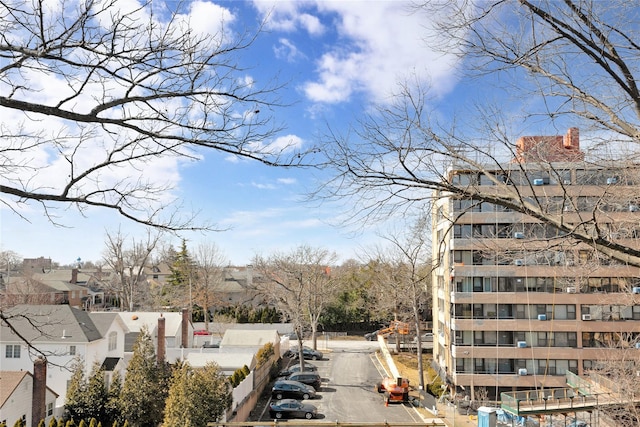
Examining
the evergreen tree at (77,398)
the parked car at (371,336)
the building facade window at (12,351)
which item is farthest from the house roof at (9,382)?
the parked car at (371,336)

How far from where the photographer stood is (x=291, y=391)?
78.7 ft

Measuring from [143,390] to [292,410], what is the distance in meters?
6.36

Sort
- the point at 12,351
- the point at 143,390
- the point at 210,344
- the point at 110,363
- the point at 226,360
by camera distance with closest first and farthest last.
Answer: the point at 143,390
the point at 12,351
the point at 110,363
the point at 226,360
the point at 210,344

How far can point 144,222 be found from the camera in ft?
16.7

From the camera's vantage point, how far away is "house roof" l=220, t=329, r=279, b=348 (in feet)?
103

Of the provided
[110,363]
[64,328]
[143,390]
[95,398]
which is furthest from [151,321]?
[143,390]

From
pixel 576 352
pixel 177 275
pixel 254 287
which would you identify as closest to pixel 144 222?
pixel 576 352

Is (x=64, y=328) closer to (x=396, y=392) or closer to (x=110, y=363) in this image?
(x=110, y=363)

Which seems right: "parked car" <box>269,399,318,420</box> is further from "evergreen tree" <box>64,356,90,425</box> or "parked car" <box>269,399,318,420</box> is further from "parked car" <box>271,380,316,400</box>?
"evergreen tree" <box>64,356,90,425</box>

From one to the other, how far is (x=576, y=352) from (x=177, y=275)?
1451 inches

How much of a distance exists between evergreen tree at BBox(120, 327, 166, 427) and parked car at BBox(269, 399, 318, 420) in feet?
17.2

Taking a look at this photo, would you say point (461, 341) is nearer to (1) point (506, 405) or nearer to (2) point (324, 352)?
(1) point (506, 405)

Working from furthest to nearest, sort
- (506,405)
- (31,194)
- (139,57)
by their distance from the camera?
(506,405) < (31,194) < (139,57)

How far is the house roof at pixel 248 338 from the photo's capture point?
103 feet
